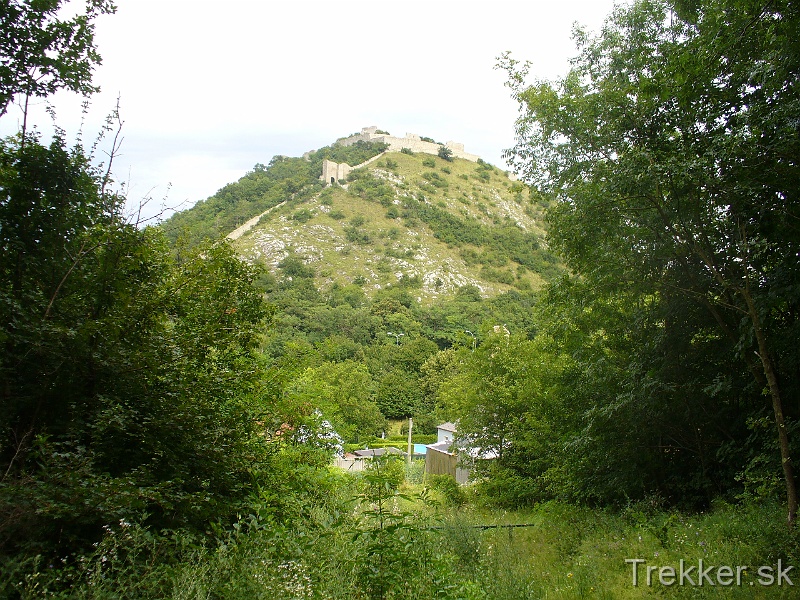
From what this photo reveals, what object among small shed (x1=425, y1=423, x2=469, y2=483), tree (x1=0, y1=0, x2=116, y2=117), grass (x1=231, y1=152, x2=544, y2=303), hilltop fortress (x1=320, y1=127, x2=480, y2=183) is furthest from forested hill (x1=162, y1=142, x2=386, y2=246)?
tree (x1=0, y1=0, x2=116, y2=117)

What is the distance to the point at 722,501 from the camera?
27.4ft

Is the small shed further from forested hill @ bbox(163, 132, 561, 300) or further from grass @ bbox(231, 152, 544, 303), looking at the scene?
grass @ bbox(231, 152, 544, 303)

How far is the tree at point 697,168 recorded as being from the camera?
6.39 m

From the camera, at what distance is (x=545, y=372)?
48.9 feet

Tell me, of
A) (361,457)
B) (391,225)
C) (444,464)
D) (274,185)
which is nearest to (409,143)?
(274,185)

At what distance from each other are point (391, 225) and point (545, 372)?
88058mm

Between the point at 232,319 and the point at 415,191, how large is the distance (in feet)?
357

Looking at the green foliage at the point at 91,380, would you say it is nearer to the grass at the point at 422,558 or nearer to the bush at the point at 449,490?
the grass at the point at 422,558

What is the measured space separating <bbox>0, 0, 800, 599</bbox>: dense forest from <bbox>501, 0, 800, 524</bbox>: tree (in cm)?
5

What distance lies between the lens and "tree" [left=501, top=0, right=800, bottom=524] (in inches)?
251

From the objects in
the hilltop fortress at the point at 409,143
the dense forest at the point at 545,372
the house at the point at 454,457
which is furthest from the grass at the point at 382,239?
the dense forest at the point at 545,372

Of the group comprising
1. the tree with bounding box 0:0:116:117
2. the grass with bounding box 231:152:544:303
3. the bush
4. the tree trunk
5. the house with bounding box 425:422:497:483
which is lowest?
the bush

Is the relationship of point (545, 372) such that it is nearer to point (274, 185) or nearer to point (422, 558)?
point (422, 558)

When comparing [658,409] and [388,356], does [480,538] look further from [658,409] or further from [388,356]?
[388,356]
